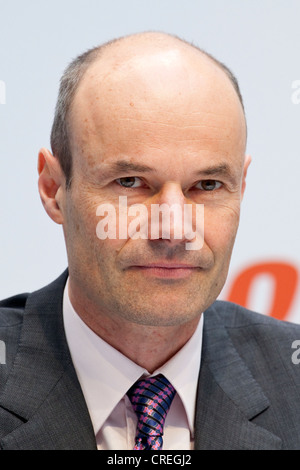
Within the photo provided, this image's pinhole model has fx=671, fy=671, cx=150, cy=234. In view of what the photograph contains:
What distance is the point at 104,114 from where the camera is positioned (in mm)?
1576

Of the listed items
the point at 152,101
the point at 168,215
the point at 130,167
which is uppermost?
the point at 152,101

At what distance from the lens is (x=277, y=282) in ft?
8.20

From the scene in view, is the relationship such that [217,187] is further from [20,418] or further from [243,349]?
[20,418]

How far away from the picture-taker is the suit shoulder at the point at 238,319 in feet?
6.52

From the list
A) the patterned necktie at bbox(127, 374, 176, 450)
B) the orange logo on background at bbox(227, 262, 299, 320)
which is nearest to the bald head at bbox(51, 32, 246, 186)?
the patterned necktie at bbox(127, 374, 176, 450)

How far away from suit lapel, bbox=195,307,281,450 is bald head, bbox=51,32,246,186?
62 cm

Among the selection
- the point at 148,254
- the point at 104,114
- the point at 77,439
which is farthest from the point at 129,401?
the point at 104,114

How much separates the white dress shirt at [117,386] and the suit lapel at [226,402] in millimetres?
35

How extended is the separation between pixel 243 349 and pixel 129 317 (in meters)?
0.47

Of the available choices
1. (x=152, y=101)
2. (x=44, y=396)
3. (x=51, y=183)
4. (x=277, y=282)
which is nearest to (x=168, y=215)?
(x=152, y=101)

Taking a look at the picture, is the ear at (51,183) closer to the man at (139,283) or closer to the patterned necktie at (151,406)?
the man at (139,283)

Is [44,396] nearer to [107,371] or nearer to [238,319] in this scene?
[107,371]

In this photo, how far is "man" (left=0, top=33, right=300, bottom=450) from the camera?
1.55 metres

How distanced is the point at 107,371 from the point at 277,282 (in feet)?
3.33
